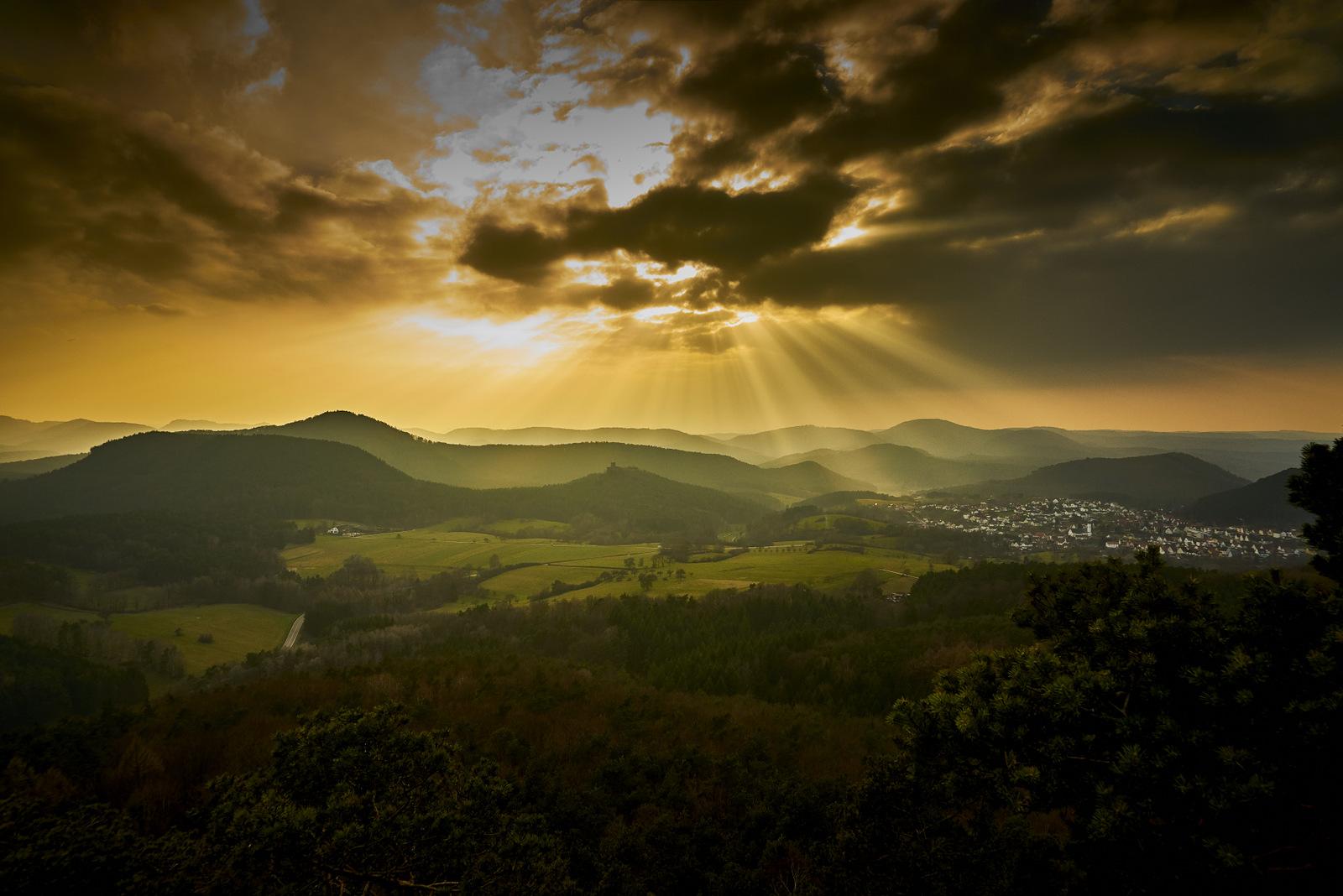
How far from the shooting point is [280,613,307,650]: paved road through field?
362 ft

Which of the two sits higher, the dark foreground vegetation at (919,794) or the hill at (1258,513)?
the dark foreground vegetation at (919,794)

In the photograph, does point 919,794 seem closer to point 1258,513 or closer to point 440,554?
point 440,554

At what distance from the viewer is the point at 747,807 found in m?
29.7

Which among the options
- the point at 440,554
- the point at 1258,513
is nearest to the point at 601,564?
the point at 440,554

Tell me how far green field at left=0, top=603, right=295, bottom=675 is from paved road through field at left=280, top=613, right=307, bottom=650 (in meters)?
1.14

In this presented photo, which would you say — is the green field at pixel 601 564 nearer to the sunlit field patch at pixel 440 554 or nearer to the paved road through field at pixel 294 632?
the sunlit field patch at pixel 440 554

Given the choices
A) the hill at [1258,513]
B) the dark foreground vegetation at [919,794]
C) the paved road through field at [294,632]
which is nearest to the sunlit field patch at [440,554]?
the paved road through field at [294,632]

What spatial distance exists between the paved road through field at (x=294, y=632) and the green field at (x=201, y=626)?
114 centimetres

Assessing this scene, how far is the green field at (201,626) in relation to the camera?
344 feet

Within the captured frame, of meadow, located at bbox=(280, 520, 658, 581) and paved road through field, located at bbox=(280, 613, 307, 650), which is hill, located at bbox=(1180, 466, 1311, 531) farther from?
paved road through field, located at bbox=(280, 613, 307, 650)

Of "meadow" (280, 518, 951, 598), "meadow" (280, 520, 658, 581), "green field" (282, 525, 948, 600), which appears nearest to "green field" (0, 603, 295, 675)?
"meadow" (280, 520, 658, 581)

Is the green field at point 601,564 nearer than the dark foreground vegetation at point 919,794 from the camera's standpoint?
No

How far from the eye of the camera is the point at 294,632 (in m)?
122

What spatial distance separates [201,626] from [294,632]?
773 inches
